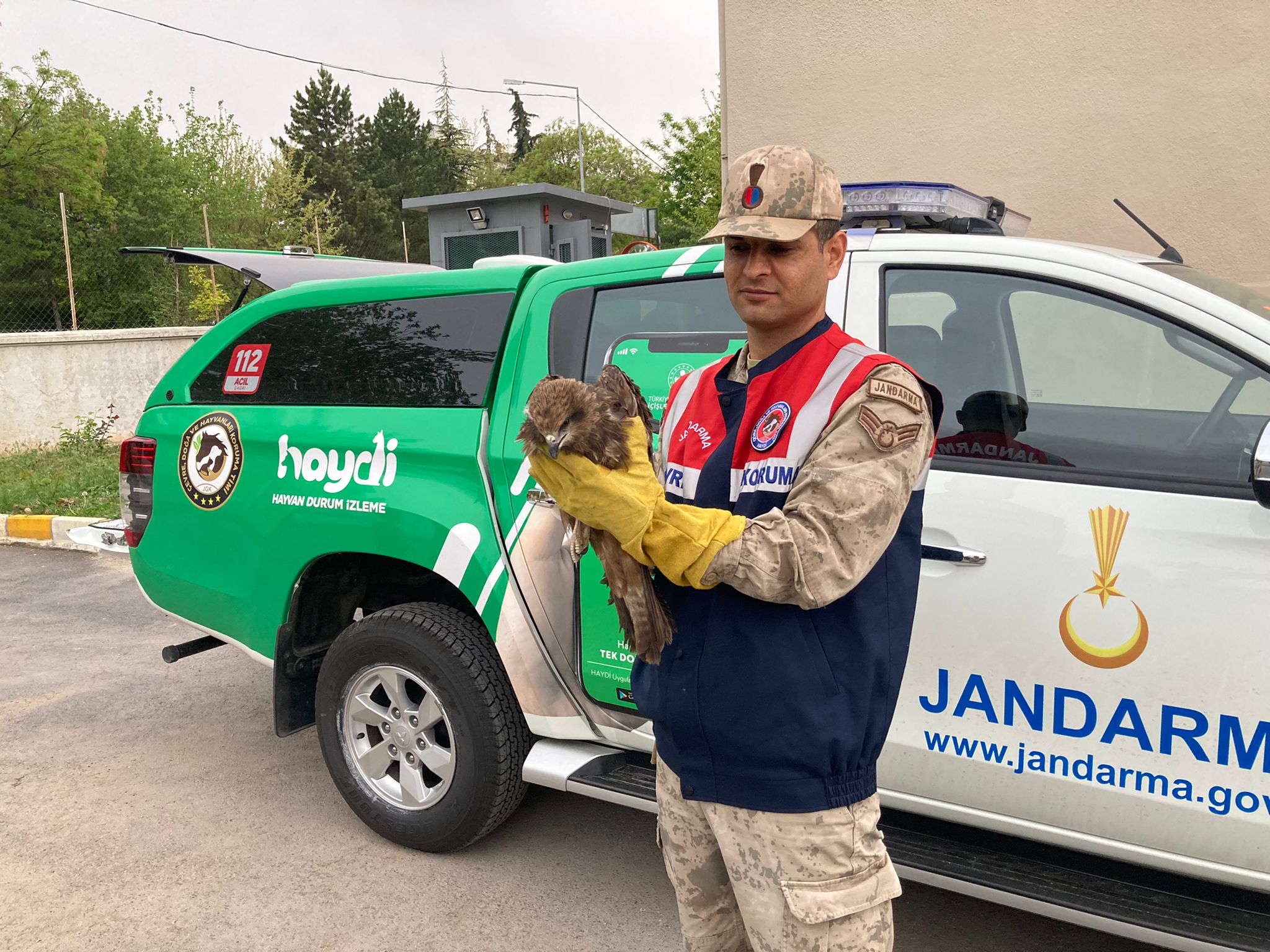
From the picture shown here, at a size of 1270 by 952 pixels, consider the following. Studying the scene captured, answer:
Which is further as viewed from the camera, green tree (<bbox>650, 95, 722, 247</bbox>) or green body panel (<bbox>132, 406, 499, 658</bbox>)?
green tree (<bbox>650, 95, 722, 247</bbox>)

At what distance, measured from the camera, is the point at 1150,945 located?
274 centimetres

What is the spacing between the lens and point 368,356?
11.1ft

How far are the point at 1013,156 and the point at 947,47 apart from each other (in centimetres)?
100

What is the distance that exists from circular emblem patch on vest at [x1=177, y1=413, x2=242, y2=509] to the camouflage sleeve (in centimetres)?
260

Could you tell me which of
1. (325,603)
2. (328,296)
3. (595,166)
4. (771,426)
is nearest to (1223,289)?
(771,426)

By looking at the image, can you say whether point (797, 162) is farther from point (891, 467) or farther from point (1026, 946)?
point (1026, 946)

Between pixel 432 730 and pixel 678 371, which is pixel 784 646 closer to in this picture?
pixel 678 371

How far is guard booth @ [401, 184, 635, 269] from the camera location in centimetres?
1127

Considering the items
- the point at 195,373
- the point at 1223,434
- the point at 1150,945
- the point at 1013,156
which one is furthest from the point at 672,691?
the point at 1013,156

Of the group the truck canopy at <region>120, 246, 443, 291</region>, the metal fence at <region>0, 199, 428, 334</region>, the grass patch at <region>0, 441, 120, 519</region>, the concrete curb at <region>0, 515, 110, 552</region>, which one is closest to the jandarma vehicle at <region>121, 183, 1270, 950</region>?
the truck canopy at <region>120, 246, 443, 291</region>

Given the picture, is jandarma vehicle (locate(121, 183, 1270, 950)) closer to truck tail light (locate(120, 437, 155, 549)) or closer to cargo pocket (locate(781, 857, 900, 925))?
truck tail light (locate(120, 437, 155, 549))

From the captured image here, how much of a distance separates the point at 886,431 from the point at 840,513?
139mm

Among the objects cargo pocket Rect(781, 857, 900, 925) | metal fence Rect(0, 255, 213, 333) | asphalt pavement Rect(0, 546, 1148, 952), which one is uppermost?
metal fence Rect(0, 255, 213, 333)

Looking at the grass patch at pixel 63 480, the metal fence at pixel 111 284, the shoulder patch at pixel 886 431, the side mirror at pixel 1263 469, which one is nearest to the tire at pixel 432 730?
the shoulder patch at pixel 886 431
